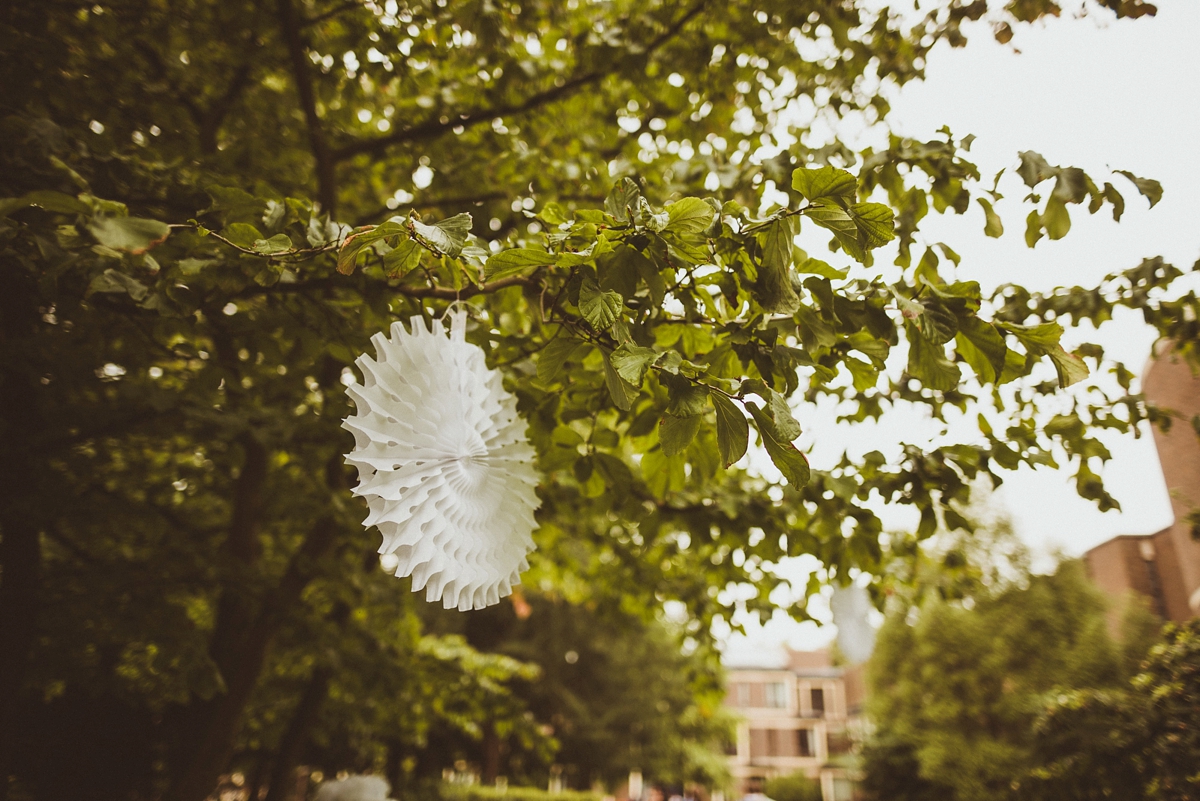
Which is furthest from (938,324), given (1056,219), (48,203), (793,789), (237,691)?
(793,789)

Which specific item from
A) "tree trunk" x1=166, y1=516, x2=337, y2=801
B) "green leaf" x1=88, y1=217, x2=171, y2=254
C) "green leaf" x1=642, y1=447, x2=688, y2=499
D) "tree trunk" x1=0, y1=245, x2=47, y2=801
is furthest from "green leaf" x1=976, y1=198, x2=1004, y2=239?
"tree trunk" x1=166, y1=516, x2=337, y2=801

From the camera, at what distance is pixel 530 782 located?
1689cm

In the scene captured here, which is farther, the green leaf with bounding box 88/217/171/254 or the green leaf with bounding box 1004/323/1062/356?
the green leaf with bounding box 1004/323/1062/356

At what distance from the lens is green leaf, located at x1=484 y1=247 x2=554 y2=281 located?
1280 mm

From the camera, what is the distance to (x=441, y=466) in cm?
134

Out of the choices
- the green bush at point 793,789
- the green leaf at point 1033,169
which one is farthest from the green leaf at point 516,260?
the green bush at point 793,789

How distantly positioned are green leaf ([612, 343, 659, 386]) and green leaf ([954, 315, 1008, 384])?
0.75 meters

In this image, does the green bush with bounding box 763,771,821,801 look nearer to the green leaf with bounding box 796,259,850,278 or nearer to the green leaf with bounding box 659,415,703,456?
A: the green leaf with bounding box 796,259,850,278

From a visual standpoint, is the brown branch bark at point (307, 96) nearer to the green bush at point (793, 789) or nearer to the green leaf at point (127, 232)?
the green leaf at point (127, 232)

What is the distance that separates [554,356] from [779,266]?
51 cm

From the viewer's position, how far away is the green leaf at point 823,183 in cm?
125

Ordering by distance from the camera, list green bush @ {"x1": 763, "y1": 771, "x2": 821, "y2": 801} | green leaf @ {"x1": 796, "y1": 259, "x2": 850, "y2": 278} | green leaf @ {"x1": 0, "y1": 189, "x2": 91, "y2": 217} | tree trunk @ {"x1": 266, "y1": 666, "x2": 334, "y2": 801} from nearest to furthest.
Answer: green leaf @ {"x1": 0, "y1": 189, "x2": 91, "y2": 217}
green leaf @ {"x1": 796, "y1": 259, "x2": 850, "y2": 278}
tree trunk @ {"x1": 266, "y1": 666, "x2": 334, "y2": 801}
green bush @ {"x1": 763, "y1": 771, "x2": 821, "y2": 801}

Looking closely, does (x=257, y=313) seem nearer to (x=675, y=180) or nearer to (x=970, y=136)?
(x=675, y=180)

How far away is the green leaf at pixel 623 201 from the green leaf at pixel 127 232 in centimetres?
82
